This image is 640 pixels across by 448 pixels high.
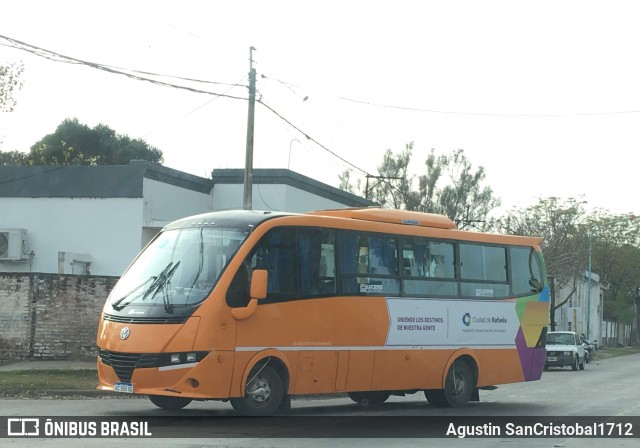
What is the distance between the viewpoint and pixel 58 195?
31812 millimetres

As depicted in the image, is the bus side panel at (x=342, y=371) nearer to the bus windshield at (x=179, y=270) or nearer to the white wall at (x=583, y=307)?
the bus windshield at (x=179, y=270)

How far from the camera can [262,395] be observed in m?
14.1

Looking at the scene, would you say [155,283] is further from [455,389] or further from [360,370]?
[455,389]

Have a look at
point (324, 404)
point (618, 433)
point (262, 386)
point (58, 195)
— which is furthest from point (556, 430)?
point (58, 195)

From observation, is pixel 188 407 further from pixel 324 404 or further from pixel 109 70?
pixel 109 70

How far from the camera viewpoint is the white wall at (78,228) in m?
31.1

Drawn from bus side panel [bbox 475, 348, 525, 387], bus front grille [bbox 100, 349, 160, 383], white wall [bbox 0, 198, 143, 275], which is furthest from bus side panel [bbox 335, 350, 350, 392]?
white wall [bbox 0, 198, 143, 275]

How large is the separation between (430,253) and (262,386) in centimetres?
484

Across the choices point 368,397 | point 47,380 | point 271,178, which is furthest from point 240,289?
point 271,178

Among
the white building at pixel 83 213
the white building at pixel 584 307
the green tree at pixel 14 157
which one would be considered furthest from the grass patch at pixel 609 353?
the green tree at pixel 14 157

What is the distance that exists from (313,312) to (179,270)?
7.28ft

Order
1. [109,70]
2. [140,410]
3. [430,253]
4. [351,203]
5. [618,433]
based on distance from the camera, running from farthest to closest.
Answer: [351,203], [109,70], [430,253], [140,410], [618,433]

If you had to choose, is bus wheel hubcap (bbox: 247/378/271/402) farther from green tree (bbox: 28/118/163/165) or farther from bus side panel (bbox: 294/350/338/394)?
green tree (bbox: 28/118/163/165)

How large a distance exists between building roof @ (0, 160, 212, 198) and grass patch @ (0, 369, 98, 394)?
10.5m
